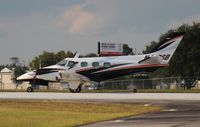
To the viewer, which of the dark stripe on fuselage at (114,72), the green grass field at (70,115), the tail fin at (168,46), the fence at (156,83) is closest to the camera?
the green grass field at (70,115)

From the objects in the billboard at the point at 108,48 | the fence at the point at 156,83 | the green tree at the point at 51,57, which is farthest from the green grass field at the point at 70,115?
the green tree at the point at 51,57

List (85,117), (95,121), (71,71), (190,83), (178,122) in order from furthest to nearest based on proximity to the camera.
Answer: (190,83) → (71,71) → (85,117) → (95,121) → (178,122)

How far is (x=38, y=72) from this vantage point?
1772 inches

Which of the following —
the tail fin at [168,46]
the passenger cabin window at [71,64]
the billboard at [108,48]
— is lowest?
the passenger cabin window at [71,64]

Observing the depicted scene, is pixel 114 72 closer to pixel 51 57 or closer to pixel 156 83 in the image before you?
pixel 156 83

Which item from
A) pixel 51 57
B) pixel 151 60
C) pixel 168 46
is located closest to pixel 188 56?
pixel 168 46

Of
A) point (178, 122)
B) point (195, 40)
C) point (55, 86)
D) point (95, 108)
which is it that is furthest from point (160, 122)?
point (195, 40)

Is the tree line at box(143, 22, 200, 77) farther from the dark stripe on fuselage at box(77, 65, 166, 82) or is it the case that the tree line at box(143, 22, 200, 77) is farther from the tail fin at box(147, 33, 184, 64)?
the dark stripe on fuselage at box(77, 65, 166, 82)

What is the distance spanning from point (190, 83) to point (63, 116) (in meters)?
42.8

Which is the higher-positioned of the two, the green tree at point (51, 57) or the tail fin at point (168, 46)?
the green tree at point (51, 57)

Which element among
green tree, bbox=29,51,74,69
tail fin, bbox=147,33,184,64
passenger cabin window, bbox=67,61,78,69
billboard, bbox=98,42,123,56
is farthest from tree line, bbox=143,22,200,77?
green tree, bbox=29,51,74,69

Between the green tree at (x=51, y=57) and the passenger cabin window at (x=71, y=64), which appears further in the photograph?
the green tree at (x=51, y=57)

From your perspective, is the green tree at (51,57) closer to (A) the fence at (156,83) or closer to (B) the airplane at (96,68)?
(A) the fence at (156,83)

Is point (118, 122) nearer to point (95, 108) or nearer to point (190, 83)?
point (95, 108)
